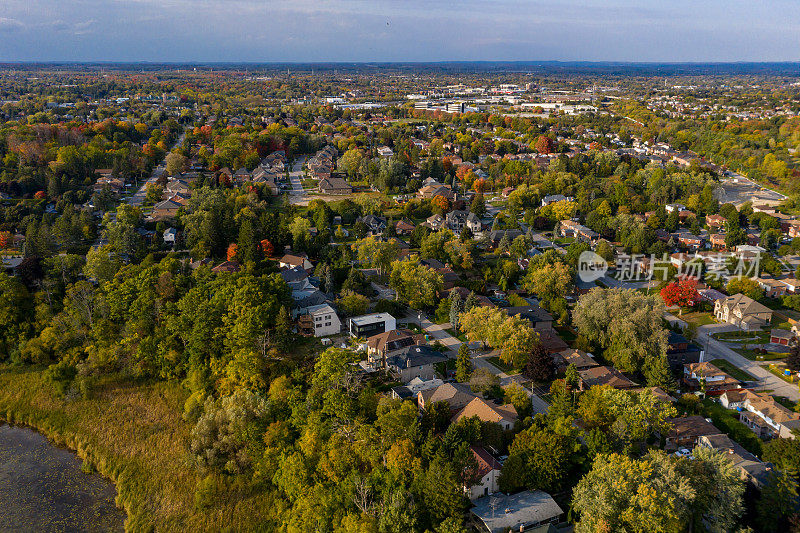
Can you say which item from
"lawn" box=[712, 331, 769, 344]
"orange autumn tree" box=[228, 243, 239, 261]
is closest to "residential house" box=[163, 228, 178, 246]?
"orange autumn tree" box=[228, 243, 239, 261]

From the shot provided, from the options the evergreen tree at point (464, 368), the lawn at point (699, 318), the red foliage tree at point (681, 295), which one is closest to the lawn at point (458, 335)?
the evergreen tree at point (464, 368)

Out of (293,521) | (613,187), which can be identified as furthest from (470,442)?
(613,187)

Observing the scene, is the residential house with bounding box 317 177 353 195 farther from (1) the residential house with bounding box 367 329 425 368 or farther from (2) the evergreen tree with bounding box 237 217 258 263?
(1) the residential house with bounding box 367 329 425 368

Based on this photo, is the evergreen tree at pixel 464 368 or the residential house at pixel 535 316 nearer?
the evergreen tree at pixel 464 368

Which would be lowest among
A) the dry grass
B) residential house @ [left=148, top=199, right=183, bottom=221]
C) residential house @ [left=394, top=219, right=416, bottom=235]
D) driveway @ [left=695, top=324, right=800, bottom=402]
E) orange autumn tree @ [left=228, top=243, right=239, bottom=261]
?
the dry grass

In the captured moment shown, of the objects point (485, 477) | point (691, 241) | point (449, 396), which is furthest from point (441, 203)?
point (485, 477)

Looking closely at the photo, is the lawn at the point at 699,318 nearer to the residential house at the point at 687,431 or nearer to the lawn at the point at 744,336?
the lawn at the point at 744,336

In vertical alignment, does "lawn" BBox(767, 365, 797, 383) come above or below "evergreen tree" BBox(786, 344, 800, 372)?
below
